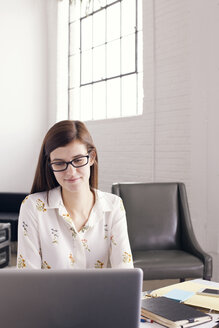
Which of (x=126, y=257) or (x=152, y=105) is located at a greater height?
(x=152, y=105)

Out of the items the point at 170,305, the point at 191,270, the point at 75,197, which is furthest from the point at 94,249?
the point at 191,270

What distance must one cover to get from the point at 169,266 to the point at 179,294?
1.30 metres

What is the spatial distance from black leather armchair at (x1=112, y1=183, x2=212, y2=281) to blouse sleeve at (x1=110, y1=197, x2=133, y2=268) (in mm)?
1360

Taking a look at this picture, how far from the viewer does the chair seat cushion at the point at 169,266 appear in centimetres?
308

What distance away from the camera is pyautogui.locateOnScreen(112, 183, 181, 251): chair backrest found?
350 centimetres

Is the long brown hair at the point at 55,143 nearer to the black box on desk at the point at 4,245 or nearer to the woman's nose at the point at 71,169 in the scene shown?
the woman's nose at the point at 71,169

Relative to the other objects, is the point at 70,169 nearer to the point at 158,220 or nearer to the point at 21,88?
the point at 158,220

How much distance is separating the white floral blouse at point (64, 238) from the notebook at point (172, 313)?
0.25 meters

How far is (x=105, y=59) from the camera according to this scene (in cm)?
575

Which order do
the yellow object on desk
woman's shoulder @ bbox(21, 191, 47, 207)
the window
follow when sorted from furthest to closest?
the window → woman's shoulder @ bbox(21, 191, 47, 207) → the yellow object on desk

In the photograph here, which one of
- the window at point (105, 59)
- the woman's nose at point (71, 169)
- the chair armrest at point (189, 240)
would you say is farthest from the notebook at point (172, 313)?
the window at point (105, 59)

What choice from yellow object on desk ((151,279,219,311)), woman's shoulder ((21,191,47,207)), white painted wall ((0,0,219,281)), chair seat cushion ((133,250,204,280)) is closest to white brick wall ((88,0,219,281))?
white painted wall ((0,0,219,281))

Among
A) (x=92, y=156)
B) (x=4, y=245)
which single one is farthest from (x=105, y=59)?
(x=92, y=156)

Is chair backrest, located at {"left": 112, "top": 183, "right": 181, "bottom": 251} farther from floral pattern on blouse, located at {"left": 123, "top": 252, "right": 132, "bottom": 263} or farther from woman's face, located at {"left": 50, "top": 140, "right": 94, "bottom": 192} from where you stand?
woman's face, located at {"left": 50, "top": 140, "right": 94, "bottom": 192}
